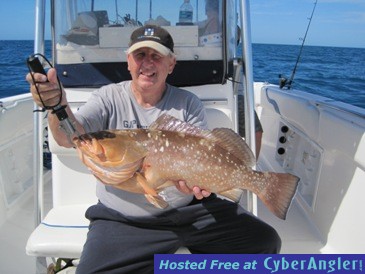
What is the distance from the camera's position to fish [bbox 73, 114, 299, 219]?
2.09 metres

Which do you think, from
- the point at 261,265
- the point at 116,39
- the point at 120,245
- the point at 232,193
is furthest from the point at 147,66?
the point at 261,265

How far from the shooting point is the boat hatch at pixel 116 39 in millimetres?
3619

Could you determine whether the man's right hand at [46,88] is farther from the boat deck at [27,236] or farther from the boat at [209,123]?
the boat deck at [27,236]

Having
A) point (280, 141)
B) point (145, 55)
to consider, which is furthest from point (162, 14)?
point (280, 141)

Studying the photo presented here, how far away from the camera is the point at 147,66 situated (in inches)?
109

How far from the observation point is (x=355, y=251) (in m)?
3.09

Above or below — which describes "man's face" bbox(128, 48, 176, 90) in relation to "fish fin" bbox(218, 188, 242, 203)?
above

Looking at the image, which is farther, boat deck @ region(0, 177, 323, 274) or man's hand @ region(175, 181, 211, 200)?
boat deck @ region(0, 177, 323, 274)

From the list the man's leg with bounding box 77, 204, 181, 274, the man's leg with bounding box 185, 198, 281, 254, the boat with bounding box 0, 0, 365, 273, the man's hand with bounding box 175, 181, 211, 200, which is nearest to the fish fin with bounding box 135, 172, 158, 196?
the man's hand with bounding box 175, 181, 211, 200

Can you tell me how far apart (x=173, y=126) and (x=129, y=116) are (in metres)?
0.63

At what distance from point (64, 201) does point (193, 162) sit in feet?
6.33

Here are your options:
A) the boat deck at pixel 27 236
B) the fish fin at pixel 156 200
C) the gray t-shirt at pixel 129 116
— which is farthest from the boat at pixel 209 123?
the fish fin at pixel 156 200

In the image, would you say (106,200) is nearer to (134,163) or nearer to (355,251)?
(134,163)

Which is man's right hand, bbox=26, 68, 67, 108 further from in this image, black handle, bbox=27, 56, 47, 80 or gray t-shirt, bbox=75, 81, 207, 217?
gray t-shirt, bbox=75, 81, 207, 217
